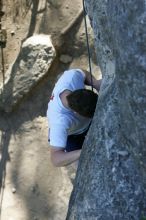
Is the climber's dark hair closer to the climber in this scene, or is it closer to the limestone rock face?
the climber

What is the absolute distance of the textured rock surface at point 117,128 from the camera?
1797mm

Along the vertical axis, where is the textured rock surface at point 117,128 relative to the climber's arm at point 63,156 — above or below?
above

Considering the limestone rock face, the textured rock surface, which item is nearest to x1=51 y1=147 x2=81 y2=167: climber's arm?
the textured rock surface

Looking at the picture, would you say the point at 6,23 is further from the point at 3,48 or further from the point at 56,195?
the point at 56,195

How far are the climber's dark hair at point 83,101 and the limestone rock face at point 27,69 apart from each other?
149 centimetres

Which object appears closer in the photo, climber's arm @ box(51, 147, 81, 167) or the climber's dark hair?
the climber's dark hair

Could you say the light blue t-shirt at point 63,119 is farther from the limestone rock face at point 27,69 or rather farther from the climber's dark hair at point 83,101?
the limestone rock face at point 27,69

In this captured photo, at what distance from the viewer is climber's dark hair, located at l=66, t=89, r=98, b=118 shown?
280 cm

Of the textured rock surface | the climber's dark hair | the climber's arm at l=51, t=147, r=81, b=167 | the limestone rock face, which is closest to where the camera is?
the textured rock surface

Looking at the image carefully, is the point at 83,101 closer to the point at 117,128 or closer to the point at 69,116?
the point at 69,116

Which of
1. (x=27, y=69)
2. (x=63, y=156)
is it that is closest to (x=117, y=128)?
(x=63, y=156)

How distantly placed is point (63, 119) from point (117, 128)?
0.81 metres

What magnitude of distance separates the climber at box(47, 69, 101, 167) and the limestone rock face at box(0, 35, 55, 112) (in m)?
1.12

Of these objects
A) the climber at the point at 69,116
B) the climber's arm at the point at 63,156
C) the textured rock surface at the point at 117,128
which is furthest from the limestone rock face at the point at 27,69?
the textured rock surface at the point at 117,128
